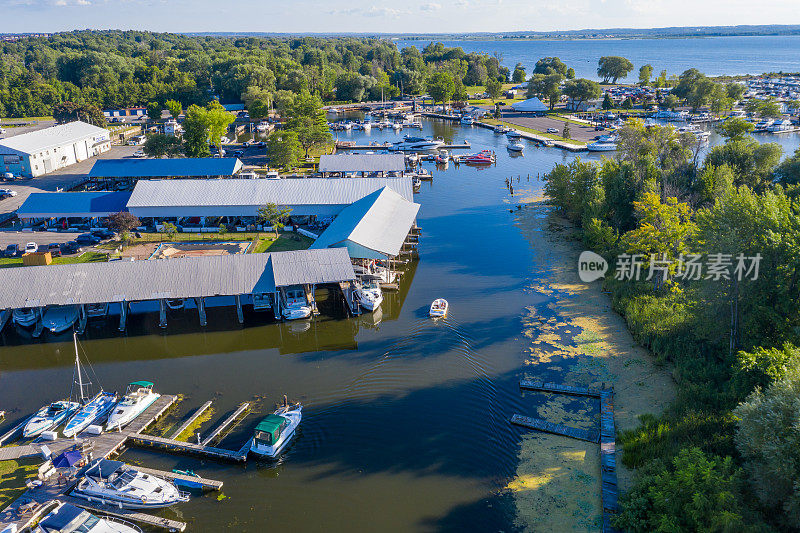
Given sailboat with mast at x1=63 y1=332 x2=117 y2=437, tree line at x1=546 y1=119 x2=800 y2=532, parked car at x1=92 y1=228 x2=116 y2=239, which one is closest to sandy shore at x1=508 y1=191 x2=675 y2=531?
tree line at x1=546 y1=119 x2=800 y2=532

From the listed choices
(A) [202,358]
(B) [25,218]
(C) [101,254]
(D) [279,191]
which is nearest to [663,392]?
(A) [202,358]

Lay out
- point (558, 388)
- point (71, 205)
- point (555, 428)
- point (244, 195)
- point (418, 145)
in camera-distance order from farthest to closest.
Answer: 1. point (418, 145)
2. point (244, 195)
3. point (71, 205)
4. point (558, 388)
5. point (555, 428)

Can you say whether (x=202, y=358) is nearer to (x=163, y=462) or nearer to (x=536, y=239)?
(x=163, y=462)

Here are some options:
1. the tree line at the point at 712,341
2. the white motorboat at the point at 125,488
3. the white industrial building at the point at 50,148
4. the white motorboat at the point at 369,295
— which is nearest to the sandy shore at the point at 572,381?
the tree line at the point at 712,341

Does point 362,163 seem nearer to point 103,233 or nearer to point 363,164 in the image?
point 363,164

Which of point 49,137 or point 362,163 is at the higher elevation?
point 49,137

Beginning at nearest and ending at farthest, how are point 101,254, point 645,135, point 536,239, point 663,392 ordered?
1. point 663,392
2. point 101,254
3. point 536,239
4. point 645,135

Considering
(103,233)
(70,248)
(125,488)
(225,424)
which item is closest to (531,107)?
(103,233)
